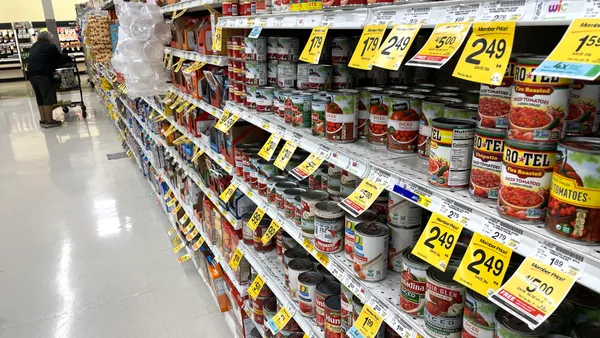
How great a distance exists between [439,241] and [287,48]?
42.8 inches

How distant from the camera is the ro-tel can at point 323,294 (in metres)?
1.52

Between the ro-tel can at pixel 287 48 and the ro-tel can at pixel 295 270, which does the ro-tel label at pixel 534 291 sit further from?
the ro-tel can at pixel 287 48

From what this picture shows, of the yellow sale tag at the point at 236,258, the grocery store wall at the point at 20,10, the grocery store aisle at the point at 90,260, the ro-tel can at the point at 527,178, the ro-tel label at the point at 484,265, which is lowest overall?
the grocery store aisle at the point at 90,260

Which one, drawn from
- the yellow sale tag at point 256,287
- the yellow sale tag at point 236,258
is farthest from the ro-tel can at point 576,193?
the yellow sale tag at point 236,258

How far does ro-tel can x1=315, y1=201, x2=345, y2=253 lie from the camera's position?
1.41m

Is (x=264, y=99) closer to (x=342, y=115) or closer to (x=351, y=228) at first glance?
(x=342, y=115)

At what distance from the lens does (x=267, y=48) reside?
6.08 ft

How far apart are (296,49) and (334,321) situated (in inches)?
40.7

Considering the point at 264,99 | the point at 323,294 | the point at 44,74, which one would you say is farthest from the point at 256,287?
the point at 44,74

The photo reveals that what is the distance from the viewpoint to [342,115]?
1.36 meters

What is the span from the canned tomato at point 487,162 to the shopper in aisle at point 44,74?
9172mm

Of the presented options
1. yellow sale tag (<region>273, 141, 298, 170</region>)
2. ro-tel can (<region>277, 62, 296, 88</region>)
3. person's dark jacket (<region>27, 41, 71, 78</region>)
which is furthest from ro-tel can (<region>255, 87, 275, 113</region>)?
person's dark jacket (<region>27, 41, 71, 78</region>)

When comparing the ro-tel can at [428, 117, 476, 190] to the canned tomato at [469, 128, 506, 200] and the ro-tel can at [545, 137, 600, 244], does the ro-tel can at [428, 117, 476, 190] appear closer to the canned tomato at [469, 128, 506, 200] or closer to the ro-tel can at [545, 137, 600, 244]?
the canned tomato at [469, 128, 506, 200]

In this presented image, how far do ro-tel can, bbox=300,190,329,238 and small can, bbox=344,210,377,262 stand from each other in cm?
18
